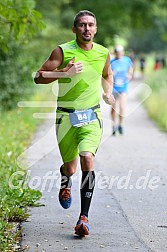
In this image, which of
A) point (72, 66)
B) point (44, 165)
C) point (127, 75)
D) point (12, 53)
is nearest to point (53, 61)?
point (72, 66)

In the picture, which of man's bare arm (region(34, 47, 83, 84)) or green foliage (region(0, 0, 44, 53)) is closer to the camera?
man's bare arm (region(34, 47, 83, 84))

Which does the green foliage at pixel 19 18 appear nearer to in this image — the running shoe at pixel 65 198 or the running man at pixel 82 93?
the running man at pixel 82 93

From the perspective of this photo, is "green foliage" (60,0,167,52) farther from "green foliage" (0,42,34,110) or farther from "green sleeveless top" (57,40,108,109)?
"green sleeveless top" (57,40,108,109)

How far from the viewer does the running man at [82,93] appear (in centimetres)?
684

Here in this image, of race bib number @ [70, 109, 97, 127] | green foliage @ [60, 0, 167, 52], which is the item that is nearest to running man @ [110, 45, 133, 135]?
race bib number @ [70, 109, 97, 127]

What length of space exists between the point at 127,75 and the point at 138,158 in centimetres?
442

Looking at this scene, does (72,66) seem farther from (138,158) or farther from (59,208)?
(138,158)

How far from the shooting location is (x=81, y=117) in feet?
22.7

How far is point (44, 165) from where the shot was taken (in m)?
11.5

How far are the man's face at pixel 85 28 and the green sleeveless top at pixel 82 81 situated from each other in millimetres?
108

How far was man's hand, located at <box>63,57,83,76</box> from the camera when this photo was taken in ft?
21.9

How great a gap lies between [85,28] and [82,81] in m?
0.51

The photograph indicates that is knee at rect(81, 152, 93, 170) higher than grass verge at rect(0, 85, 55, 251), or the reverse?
knee at rect(81, 152, 93, 170)

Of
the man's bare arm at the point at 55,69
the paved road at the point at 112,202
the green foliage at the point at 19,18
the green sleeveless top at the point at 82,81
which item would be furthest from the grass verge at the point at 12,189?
the green foliage at the point at 19,18
